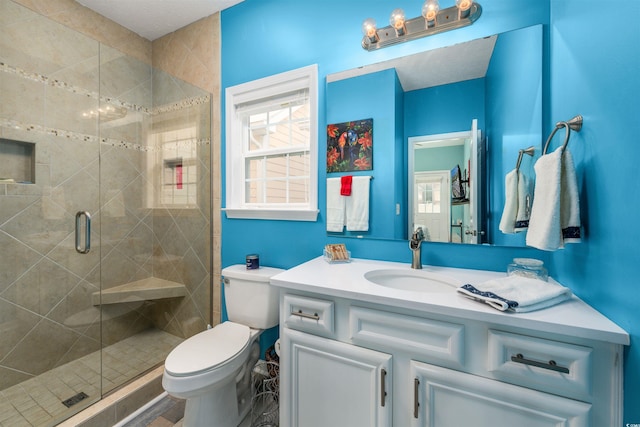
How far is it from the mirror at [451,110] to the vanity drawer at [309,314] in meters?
0.60

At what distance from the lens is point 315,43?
1.67m

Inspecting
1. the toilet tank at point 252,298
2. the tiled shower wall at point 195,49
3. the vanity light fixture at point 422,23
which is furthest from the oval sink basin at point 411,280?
A: the tiled shower wall at point 195,49

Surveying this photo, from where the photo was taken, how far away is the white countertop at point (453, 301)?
701mm

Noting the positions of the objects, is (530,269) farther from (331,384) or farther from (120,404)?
(120,404)

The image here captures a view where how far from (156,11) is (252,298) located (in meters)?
2.35

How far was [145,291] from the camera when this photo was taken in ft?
7.09

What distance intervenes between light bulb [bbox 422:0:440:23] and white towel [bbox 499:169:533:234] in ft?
2.84

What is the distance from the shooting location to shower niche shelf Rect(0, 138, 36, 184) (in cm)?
160

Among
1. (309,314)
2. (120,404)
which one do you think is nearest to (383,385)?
(309,314)

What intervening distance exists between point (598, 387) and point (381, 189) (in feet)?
3.48

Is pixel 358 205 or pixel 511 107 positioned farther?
pixel 358 205

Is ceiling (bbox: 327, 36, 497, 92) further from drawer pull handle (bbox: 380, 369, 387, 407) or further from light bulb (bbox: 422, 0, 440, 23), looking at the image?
drawer pull handle (bbox: 380, 369, 387, 407)

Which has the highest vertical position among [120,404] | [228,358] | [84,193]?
[84,193]

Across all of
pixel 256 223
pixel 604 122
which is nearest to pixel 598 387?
pixel 604 122
